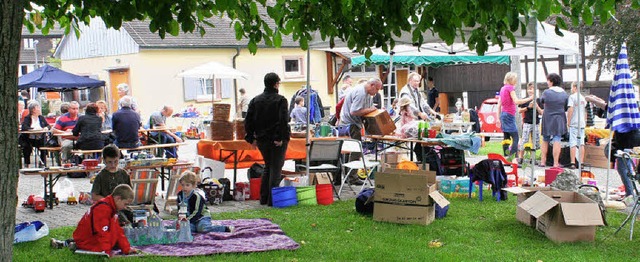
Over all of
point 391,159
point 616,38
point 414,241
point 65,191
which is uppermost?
point 616,38

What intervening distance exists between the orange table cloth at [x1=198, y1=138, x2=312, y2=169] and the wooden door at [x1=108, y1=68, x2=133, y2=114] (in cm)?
1853

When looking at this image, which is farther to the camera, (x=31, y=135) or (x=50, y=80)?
(x=50, y=80)

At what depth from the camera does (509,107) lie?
623 inches

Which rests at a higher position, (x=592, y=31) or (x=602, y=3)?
(x=592, y=31)

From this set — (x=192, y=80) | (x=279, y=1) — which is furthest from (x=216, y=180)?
(x=192, y=80)

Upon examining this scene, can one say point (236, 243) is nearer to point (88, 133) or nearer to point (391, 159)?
point (391, 159)

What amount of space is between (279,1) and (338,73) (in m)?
26.3

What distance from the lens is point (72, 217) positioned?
10.3 m

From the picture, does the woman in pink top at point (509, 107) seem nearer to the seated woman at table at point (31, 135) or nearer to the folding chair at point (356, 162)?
the folding chair at point (356, 162)

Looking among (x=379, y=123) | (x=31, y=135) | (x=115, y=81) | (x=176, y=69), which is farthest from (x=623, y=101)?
(x=115, y=81)

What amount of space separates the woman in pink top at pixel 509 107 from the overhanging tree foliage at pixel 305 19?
8.76m

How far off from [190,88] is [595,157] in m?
19.8

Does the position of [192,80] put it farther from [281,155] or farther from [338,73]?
[281,155]

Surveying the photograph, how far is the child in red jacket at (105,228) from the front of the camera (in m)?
7.41
